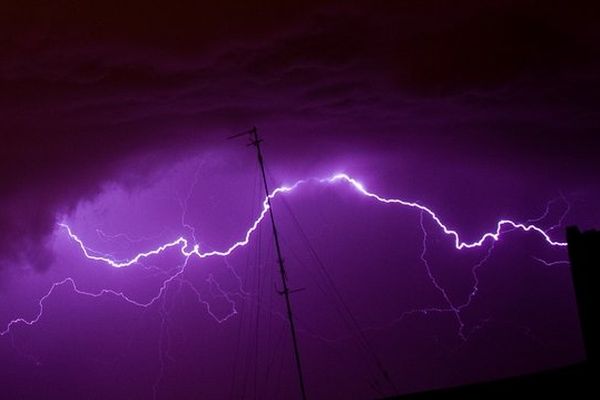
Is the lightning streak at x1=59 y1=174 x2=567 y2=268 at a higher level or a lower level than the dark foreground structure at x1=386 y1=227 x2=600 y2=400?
higher

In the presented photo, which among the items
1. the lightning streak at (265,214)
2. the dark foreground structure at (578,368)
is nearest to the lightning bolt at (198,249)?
the lightning streak at (265,214)

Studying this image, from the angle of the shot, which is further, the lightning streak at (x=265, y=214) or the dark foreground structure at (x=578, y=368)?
the lightning streak at (x=265, y=214)

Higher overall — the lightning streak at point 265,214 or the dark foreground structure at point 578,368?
the lightning streak at point 265,214

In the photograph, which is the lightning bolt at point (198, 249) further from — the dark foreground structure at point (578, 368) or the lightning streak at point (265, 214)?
the dark foreground structure at point (578, 368)

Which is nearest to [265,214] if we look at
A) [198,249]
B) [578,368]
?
[198,249]

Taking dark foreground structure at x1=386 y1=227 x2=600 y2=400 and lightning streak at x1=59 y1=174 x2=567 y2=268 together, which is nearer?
dark foreground structure at x1=386 y1=227 x2=600 y2=400

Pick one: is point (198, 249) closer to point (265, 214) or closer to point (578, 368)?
point (265, 214)

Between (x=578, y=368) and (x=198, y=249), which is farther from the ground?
(x=198, y=249)

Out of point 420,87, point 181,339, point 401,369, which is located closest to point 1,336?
point 181,339

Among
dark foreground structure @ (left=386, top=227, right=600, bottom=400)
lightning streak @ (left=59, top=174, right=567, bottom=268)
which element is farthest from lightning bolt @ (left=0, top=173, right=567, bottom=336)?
dark foreground structure @ (left=386, top=227, right=600, bottom=400)

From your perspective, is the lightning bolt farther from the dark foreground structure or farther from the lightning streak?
the dark foreground structure
